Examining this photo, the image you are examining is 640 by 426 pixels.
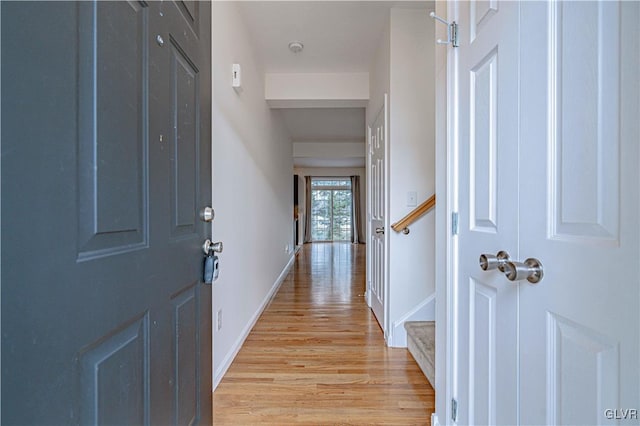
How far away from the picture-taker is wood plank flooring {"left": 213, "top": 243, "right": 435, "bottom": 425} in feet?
5.27

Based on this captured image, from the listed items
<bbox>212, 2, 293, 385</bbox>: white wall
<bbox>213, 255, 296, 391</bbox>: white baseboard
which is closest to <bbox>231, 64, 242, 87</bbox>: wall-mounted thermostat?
<bbox>212, 2, 293, 385</bbox>: white wall

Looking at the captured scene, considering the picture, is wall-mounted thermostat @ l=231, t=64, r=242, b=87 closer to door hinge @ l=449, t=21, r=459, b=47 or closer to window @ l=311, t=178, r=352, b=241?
door hinge @ l=449, t=21, r=459, b=47

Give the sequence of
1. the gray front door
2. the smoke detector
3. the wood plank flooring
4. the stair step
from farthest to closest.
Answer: the smoke detector → the stair step → the wood plank flooring → the gray front door

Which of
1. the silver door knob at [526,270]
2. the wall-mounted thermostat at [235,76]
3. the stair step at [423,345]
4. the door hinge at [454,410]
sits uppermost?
the wall-mounted thermostat at [235,76]

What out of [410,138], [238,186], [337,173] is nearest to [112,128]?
[238,186]

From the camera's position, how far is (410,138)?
7.86ft

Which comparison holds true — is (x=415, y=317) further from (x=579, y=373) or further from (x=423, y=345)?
(x=579, y=373)

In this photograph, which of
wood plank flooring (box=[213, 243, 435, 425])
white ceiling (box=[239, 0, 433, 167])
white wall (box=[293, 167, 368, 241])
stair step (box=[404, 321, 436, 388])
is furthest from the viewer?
white wall (box=[293, 167, 368, 241])

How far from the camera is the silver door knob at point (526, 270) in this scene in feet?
2.47

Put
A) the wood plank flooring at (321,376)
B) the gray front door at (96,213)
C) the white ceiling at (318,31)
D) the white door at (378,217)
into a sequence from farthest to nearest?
the white door at (378,217) → the white ceiling at (318,31) → the wood plank flooring at (321,376) → the gray front door at (96,213)

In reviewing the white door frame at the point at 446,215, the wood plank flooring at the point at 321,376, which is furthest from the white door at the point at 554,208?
the wood plank flooring at the point at 321,376

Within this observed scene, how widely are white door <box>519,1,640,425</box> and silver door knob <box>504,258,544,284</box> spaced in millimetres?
20

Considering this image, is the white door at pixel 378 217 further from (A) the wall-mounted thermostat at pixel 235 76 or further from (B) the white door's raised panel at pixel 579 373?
(B) the white door's raised panel at pixel 579 373

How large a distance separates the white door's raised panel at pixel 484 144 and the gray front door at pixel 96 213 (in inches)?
37.0
